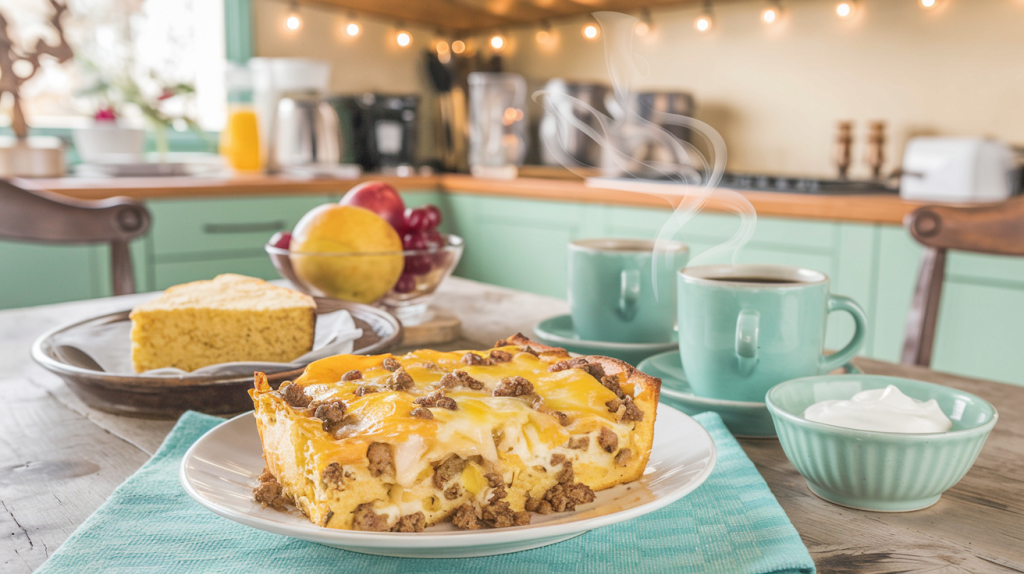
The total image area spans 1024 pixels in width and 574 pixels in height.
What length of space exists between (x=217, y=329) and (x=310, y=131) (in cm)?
205

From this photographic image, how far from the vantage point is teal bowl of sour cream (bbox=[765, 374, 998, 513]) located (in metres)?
0.49

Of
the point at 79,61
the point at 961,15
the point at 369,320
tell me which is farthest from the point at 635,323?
the point at 79,61

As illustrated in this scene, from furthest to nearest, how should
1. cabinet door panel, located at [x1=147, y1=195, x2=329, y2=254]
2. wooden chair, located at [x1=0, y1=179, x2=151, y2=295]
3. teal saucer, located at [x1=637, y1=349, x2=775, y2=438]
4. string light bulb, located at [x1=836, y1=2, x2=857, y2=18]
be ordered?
string light bulb, located at [x1=836, y1=2, x2=857, y2=18] < cabinet door panel, located at [x1=147, y1=195, x2=329, y2=254] < wooden chair, located at [x1=0, y1=179, x2=151, y2=295] < teal saucer, located at [x1=637, y1=349, x2=775, y2=438]

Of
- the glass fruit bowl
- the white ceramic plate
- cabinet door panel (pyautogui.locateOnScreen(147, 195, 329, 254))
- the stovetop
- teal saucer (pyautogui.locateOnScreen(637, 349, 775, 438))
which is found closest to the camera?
the white ceramic plate

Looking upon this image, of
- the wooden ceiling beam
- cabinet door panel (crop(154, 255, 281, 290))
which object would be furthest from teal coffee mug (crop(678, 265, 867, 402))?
the wooden ceiling beam

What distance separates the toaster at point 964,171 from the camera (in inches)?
77.8

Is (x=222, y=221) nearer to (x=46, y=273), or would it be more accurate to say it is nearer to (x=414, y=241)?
(x=46, y=273)

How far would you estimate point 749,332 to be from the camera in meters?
0.65

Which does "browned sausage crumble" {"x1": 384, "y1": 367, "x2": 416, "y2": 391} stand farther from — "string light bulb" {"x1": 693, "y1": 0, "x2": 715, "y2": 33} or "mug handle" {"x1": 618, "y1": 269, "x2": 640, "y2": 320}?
"string light bulb" {"x1": 693, "y1": 0, "x2": 715, "y2": 33}

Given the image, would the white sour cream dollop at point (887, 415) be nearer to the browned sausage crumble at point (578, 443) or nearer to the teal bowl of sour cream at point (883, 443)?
the teal bowl of sour cream at point (883, 443)

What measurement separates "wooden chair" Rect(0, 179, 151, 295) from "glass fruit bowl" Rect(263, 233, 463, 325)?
1.76ft

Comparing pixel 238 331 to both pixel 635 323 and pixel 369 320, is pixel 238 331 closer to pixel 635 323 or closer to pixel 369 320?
pixel 369 320


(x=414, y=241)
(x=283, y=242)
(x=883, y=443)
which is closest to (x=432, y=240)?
(x=414, y=241)

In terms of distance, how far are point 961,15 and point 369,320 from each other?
7.24 feet
